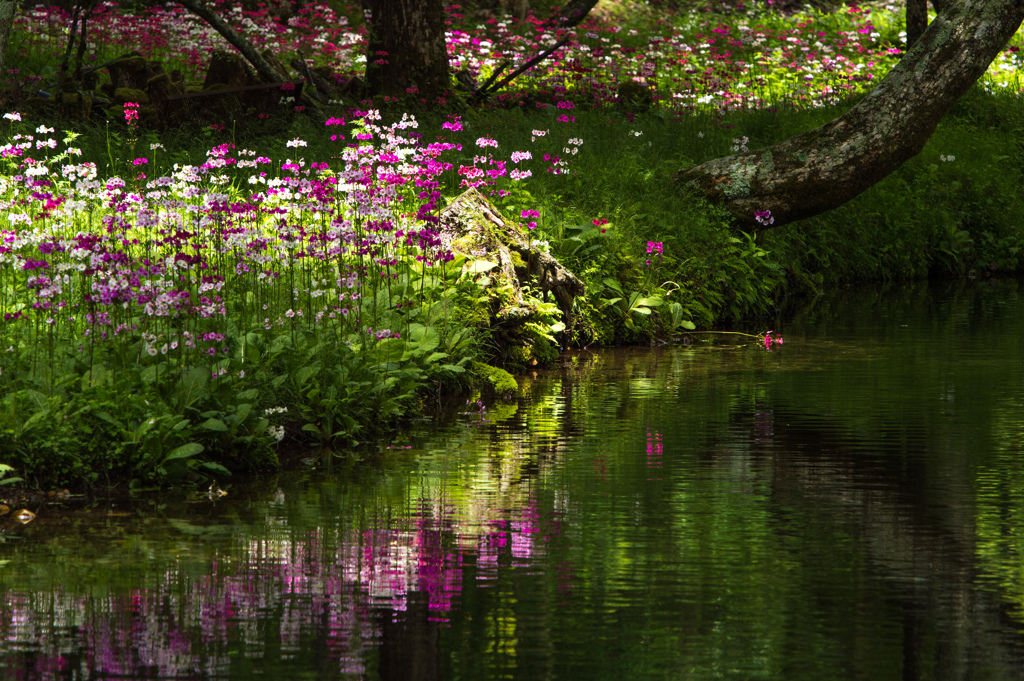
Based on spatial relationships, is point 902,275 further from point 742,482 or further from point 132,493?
point 132,493

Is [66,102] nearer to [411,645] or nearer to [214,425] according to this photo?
[214,425]

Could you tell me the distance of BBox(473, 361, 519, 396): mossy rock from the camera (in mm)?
8594

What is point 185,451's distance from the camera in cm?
586

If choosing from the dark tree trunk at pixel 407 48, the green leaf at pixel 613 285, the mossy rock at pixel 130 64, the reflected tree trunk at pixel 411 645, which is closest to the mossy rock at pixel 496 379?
the green leaf at pixel 613 285

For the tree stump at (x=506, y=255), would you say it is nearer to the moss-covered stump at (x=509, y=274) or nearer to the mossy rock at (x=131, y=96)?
the moss-covered stump at (x=509, y=274)

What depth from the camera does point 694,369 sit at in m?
9.55

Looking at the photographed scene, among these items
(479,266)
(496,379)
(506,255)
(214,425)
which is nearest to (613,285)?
(506,255)

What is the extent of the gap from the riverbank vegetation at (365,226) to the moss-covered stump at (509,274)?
0.06 m

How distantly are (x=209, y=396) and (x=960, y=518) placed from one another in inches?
137

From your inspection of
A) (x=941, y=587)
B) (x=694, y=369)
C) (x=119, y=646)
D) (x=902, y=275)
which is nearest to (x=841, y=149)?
(x=902, y=275)

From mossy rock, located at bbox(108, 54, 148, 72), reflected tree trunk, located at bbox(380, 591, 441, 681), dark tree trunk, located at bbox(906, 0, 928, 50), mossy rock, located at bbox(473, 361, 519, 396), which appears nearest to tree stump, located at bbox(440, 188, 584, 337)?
mossy rock, located at bbox(473, 361, 519, 396)

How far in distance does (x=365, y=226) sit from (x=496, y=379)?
137 centimetres

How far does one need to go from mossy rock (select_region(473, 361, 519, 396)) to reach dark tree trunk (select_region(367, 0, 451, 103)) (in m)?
8.31

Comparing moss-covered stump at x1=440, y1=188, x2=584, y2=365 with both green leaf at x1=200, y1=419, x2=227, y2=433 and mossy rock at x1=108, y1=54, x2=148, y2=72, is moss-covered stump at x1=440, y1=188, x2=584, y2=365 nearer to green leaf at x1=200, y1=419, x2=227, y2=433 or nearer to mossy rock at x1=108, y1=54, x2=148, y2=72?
green leaf at x1=200, y1=419, x2=227, y2=433
